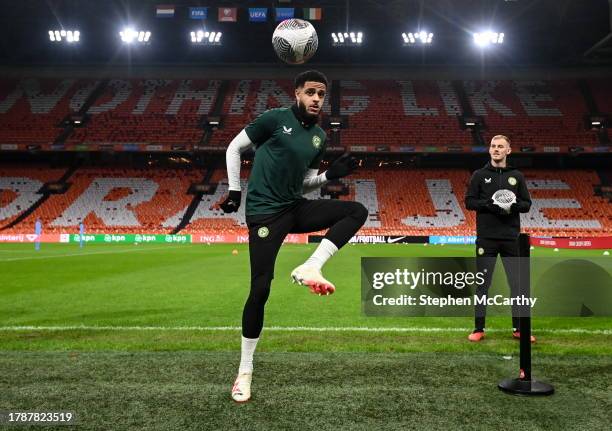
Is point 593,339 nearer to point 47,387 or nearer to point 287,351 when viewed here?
point 287,351

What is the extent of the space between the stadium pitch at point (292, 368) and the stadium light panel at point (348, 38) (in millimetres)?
32863

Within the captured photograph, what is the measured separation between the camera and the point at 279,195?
3.74m

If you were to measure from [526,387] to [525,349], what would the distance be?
0.90 ft

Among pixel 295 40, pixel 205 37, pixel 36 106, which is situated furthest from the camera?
pixel 36 106

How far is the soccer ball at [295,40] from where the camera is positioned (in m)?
4.27

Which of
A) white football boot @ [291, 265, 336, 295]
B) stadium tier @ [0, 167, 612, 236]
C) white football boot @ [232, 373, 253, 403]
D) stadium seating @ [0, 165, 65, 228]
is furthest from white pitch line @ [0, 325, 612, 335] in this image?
stadium seating @ [0, 165, 65, 228]

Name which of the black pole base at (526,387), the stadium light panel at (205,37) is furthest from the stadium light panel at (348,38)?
the black pole base at (526,387)

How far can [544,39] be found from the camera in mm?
38656

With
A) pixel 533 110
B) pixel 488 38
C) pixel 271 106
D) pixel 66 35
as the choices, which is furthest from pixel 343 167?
pixel 533 110

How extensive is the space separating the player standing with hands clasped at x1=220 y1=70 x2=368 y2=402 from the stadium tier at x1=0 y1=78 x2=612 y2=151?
35.4 m

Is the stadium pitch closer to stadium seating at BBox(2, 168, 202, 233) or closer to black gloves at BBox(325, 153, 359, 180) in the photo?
black gloves at BBox(325, 153, 359, 180)

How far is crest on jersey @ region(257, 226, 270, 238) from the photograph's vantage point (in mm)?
3678

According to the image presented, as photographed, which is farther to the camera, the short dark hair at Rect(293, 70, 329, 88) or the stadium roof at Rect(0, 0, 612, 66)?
the stadium roof at Rect(0, 0, 612, 66)

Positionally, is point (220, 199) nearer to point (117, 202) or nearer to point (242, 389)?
point (117, 202)
